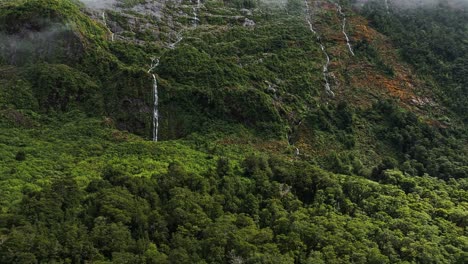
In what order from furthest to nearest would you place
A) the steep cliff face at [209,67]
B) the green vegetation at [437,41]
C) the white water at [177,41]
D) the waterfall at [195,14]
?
1. the waterfall at [195,14]
2. the green vegetation at [437,41]
3. the white water at [177,41]
4. the steep cliff face at [209,67]

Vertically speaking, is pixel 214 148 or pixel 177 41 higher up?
pixel 177 41

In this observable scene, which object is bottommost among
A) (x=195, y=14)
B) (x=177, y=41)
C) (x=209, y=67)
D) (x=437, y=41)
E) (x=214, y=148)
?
(x=214, y=148)

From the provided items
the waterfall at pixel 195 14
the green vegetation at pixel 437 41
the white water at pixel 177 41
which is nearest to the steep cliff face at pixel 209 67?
the waterfall at pixel 195 14

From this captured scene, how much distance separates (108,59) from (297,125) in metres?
28.3

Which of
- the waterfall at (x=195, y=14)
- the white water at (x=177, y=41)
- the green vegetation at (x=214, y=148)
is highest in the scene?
the waterfall at (x=195, y=14)

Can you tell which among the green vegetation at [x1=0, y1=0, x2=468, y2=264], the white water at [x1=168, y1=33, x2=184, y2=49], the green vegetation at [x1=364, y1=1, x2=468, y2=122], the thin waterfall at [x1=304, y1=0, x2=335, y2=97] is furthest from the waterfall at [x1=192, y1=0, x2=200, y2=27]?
Answer: the green vegetation at [x1=364, y1=1, x2=468, y2=122]

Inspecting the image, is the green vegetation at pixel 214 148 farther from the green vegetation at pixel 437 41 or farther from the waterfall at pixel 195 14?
the waterfall at pixel 195 14

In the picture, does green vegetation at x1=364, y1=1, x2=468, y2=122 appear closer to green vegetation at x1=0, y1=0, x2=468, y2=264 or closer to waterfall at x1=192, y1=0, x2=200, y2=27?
green vegetation at x1=0, y1=0, x2=468, y2=264

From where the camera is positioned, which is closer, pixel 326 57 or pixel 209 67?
pixel 209 67

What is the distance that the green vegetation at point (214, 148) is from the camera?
1647 inches

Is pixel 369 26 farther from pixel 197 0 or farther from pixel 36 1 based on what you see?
pixel 36 1

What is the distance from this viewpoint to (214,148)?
201ft

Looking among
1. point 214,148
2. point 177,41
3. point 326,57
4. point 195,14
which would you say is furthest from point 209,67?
point 326,57

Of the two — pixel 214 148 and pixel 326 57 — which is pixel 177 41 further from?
pixel 214 148
